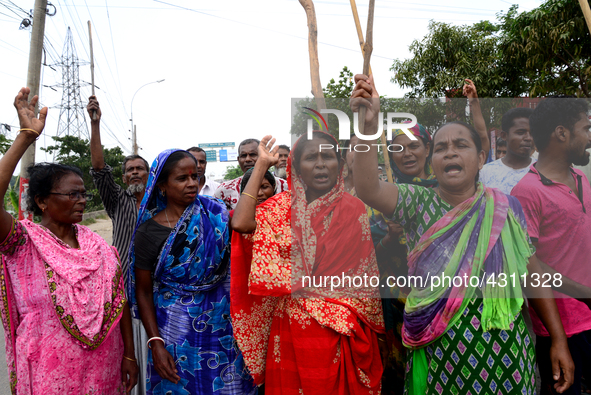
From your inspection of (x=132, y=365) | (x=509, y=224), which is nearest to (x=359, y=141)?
(x=509, y=224)

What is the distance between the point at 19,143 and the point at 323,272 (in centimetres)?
153

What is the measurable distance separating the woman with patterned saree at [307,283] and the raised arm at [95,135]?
1.49 meters

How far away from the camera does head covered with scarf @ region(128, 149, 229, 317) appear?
77.9 inches

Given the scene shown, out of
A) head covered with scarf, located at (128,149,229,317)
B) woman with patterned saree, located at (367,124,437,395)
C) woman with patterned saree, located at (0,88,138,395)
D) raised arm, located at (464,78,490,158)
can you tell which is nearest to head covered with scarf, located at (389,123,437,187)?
woman with patterned saree, located at (367,124,437,395)

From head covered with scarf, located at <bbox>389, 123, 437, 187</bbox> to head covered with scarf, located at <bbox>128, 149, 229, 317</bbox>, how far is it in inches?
39.7

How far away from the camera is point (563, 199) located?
1927 millimetres

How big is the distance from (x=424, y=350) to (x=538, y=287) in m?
0.63

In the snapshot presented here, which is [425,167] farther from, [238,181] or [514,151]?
[238,181]

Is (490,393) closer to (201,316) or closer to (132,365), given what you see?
(201,316)

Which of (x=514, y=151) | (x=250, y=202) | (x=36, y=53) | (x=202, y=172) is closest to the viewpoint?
(x=250, y=202)

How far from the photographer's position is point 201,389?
201 centimetres

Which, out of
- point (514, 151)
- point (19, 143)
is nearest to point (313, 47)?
point (514, 151)

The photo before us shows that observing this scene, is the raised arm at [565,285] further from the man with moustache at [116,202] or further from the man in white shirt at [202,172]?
the man in white shirt at [202,172]

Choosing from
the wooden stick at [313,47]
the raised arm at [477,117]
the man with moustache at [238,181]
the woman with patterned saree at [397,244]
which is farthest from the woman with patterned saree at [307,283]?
the man with moustache at [238,181]
